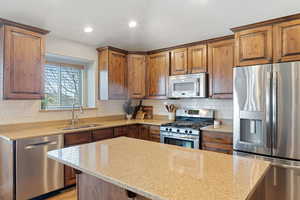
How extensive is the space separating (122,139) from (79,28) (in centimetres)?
176

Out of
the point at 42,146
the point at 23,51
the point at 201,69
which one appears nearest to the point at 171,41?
the point at 201,69

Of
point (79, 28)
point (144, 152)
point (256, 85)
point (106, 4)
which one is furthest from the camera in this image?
point (79, 28)

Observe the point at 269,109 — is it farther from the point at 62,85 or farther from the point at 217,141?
the point at 62,85

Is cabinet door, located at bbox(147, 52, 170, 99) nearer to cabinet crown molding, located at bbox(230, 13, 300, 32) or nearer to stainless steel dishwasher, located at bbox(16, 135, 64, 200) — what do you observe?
cabinet crown molding, located at bbox(230, 13, 300, 32)

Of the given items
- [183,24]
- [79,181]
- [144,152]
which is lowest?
[79,181]

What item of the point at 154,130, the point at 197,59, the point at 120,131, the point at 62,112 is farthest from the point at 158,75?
the point at 62,112

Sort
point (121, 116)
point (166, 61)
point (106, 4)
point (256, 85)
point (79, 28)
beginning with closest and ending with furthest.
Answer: point (106, 4)
point (256, 85)
point (79, 28)
point (166, 61)
point (121, 116)

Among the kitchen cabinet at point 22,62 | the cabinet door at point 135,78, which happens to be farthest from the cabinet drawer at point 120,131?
the kitchen cabinet at point 22,62

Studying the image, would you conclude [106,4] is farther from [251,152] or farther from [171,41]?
[251,152]

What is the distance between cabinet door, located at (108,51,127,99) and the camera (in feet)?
12.2

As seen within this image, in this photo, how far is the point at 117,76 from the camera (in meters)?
3.82

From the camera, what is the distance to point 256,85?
2334mm

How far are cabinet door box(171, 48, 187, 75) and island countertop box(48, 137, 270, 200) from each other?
2076 mm

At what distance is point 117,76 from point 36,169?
2.07 m
